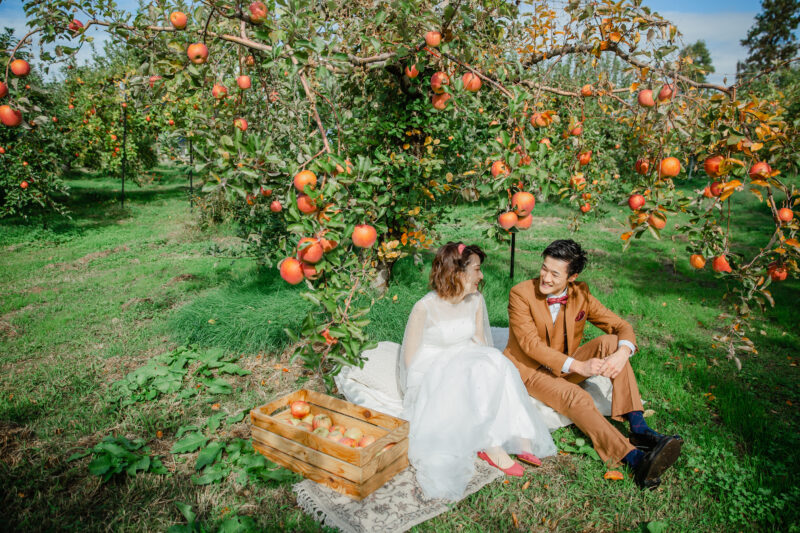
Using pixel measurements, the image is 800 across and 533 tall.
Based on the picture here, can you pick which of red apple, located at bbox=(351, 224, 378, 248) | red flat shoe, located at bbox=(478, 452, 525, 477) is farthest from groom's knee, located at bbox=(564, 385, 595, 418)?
red apple, located at bbox=(351, 224, 378, 248)

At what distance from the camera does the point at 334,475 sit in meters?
2.43

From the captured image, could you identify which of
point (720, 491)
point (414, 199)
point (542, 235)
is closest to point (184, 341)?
point (414, 199)

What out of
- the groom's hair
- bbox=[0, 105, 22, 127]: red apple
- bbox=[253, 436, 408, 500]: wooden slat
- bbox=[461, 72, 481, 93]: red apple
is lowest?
bbox=[253, 436, 408, 500]: wooden slat

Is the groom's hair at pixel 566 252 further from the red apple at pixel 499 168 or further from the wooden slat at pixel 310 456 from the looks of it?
the wooden slat at pixel 310 456

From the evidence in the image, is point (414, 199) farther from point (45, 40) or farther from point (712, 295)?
point (712, 295)

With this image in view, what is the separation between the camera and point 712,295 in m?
6.27

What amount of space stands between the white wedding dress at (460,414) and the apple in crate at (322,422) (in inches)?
18.8

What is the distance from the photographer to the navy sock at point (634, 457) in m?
2.58

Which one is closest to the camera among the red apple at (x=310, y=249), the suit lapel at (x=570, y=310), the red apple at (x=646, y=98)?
the red apple at (x=310, y=249)

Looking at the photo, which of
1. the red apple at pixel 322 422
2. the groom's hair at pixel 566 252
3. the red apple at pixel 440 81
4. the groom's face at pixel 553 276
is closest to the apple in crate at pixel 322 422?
the red apple at pixel 322 422

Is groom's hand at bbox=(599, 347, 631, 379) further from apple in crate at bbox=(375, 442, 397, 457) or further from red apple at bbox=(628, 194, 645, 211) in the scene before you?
apple in crate at bbox=(375, 442, 397, 457)

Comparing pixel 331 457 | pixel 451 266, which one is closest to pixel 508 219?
pixel 451 266

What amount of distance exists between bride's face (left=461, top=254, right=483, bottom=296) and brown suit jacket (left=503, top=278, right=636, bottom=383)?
0.28 meters

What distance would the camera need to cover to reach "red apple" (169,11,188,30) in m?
2.15
